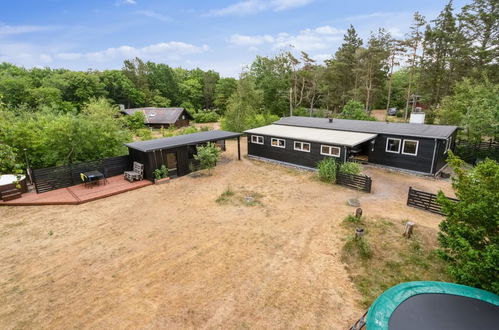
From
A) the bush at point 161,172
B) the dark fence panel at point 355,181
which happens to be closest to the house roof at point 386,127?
the dark fence panel at point 355,181

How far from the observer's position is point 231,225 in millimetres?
9750

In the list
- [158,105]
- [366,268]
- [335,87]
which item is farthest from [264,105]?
[366,268]

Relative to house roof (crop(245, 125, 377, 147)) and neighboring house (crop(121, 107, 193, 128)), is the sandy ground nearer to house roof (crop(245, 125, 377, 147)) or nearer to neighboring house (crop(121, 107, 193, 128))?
house roof (crop(245, 125, 377, 147))

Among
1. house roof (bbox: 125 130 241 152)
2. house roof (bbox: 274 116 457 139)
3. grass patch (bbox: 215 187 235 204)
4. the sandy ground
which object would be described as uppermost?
house roof (bbox: 274 116 457 139)

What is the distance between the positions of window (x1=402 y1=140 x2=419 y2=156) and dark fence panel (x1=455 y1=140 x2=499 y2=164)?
6618 millimetres

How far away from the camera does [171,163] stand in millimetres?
15578

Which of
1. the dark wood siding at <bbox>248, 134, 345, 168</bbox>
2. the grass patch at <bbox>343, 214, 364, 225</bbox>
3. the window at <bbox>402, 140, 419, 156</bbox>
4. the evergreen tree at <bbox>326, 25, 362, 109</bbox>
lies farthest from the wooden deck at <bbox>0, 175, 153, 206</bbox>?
the evergreen tree at <bbox>326, 25, 362, 109</bbox>

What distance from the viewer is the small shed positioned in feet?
47.6

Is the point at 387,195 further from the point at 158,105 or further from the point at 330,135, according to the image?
the point at 158,105

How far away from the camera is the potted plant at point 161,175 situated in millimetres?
14623

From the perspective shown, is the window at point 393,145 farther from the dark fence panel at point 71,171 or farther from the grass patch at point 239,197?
the dark fence panel at point 71,171

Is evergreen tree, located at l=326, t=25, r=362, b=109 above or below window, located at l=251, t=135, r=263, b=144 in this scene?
above

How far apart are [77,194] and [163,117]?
87.5ft

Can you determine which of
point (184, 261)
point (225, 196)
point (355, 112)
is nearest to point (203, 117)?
point (355, 112)
